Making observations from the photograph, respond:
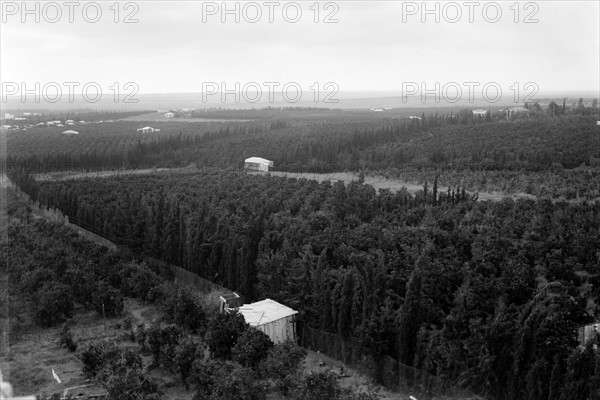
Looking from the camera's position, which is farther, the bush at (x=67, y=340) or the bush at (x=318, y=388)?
the bush at (x=67, y=340)

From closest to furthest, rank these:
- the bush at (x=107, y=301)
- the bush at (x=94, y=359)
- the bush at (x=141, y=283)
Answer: the bush at (x=94, y=359) → the bush at (x=107, y=301) → the bush at (x=141, y=283)

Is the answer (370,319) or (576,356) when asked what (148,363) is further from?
(576,356)

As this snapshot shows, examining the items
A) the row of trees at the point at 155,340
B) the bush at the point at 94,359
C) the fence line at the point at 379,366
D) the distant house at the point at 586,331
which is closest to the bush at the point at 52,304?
the row of trees at the point at 155,340

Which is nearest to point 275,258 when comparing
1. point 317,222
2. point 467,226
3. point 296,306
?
point 296,306

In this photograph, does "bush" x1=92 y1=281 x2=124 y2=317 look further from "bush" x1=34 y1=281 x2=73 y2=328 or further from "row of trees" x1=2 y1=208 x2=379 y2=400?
"bush" x1=34 y1=281 x2=73 y2=328

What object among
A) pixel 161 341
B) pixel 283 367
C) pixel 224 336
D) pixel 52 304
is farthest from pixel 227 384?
pixel 52 304

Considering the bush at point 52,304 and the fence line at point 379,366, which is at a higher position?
Answer: the bush at point 52,304

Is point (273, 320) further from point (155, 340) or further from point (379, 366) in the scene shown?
point (379, 366)

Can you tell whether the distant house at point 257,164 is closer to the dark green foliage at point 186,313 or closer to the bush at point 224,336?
the dark green foliage at point 186,313
